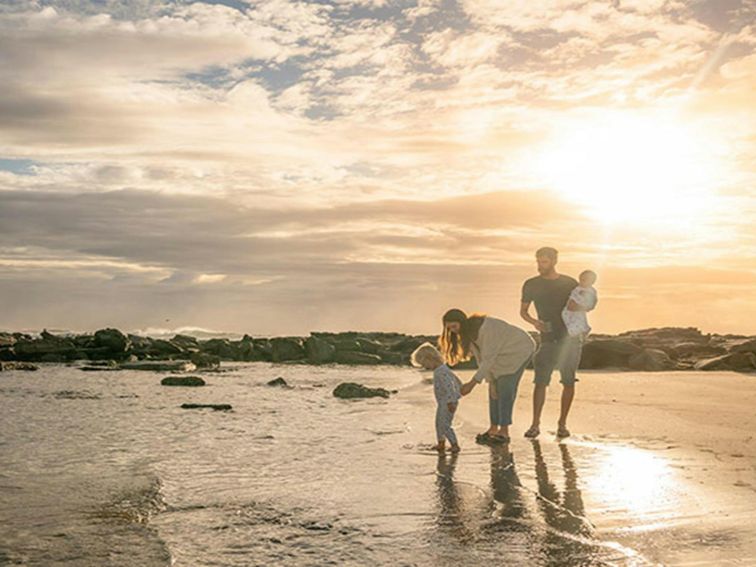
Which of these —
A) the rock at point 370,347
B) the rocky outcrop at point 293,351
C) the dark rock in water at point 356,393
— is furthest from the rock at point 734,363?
the rock at point 370,347

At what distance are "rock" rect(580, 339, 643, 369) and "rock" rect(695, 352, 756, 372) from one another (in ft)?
8.02

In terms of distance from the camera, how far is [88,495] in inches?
281

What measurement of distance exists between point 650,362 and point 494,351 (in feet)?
56.2

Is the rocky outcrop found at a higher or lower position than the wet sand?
higher

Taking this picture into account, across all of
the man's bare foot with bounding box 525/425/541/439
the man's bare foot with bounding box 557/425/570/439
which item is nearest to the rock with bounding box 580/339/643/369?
the man's bare foot with bounding box 557/425/570/439

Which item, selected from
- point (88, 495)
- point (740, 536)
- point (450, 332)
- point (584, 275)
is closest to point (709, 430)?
point (584, 275)

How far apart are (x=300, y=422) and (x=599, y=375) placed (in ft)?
41.1

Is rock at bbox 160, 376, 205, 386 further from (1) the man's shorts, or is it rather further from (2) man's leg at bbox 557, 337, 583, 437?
(2) man's leg at bbox 557, 337, 583, 437

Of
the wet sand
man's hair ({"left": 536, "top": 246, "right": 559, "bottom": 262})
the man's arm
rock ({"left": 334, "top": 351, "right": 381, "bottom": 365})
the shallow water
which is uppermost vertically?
man's hair ({"left": 536, "top": 246, "right": 559, "bottom": 262})

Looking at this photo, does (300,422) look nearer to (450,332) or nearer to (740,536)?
(450,332)

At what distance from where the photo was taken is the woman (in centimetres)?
984

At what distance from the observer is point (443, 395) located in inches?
370

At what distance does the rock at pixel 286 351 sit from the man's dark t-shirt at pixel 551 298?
27.4 m

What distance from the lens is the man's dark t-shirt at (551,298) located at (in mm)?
10695
